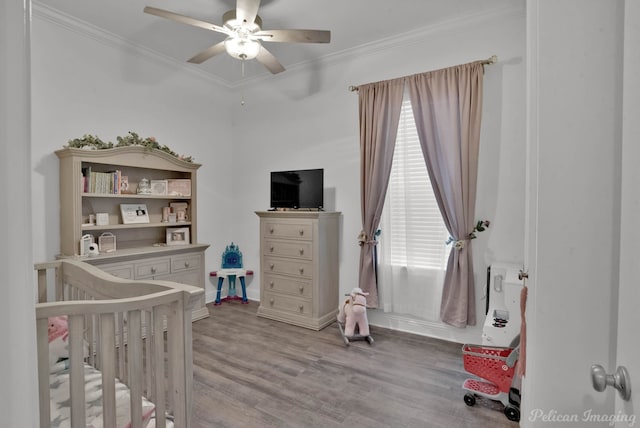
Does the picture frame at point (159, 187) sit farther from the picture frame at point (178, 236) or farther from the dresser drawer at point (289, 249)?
the dresser drawer at point (289, 249)

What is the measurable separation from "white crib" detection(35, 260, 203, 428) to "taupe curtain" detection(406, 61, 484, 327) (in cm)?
228

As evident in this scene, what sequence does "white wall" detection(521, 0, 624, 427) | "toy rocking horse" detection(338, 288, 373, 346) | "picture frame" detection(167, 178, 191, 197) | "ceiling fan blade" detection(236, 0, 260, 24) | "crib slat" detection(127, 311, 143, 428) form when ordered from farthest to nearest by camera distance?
"picture frame" detection(167, 178, 191, 197) → "toy rocking horse" detection(338, 288, 373, 346) → "ceiling fan blade" detection(236, 0, 260, 24) → "crib slat" detection(127, 311, 143, 428) → "white wall" detection(521, 0, 624, 427)

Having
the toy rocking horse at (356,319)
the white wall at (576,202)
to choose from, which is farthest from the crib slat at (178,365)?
the toy rocking horse at (356,319)

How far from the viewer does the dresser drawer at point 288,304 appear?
3.29 m

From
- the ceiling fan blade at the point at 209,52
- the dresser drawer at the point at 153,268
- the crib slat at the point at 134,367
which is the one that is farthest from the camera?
the dresser drawer at the point at 153,268

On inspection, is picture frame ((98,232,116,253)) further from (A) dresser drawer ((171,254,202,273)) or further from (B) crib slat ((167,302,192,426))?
(B) crib slat ((167,302,192,426))

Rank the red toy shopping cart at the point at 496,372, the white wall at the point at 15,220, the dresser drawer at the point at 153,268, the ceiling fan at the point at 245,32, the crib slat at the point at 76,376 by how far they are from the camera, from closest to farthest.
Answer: the white wall at the point at 15,220 < the crib slat at the point at 76,376 < the red toy shopping cart at the point at 496,372 < the ceiling fan at the point at 245,32 < the dresser drawer at the point at 153,268

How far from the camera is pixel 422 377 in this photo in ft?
7.61

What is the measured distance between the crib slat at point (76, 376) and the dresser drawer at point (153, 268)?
2188mm

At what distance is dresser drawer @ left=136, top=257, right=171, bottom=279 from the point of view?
9.98 ft

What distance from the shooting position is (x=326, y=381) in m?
2.26

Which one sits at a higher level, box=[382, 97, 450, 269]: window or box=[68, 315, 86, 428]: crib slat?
box=[382, 97, 450, 269]: window

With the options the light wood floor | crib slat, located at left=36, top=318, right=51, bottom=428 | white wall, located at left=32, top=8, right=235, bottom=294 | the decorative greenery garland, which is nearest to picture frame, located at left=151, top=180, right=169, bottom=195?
the decorative greenery garland

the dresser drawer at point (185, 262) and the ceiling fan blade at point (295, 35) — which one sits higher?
the ceiling fan blade at point (295, 35)
